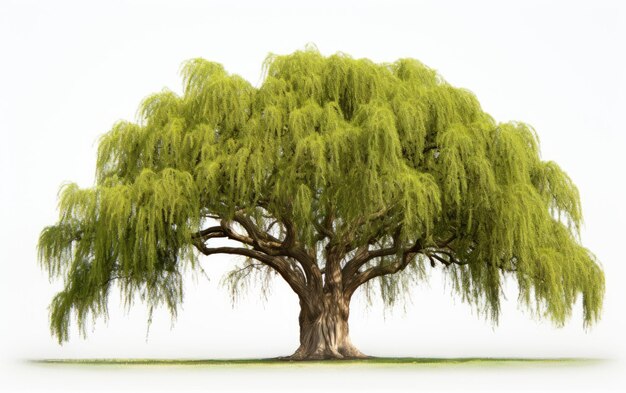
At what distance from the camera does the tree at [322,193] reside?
832 inches

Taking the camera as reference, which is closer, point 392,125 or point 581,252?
point 392,125

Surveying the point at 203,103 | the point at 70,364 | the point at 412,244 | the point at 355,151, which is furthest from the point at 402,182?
the point at 70,364

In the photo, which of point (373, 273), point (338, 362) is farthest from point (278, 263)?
point (338, 362)

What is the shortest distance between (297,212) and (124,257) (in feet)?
12.9

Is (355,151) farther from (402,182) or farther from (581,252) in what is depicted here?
(581,252)

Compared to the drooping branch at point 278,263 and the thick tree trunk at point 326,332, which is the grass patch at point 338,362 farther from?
the drooping branch at point 278,263

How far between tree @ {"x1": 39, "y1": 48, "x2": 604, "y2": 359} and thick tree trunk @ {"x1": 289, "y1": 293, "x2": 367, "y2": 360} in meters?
0.04

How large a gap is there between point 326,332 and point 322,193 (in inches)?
159

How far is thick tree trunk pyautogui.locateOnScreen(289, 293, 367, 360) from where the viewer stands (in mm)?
23500

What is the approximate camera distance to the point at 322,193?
21.4 metres

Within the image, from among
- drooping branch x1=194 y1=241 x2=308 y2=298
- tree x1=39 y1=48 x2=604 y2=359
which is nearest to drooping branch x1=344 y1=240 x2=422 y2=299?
tree x1=39 y1=48 x2=604 y2=359

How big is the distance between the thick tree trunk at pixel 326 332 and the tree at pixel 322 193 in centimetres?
4

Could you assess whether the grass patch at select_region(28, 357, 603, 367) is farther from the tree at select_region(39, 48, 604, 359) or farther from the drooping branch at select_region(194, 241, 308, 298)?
the drooping branch at select_region(194, 241, 308, 298)

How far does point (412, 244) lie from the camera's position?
23969 mm
